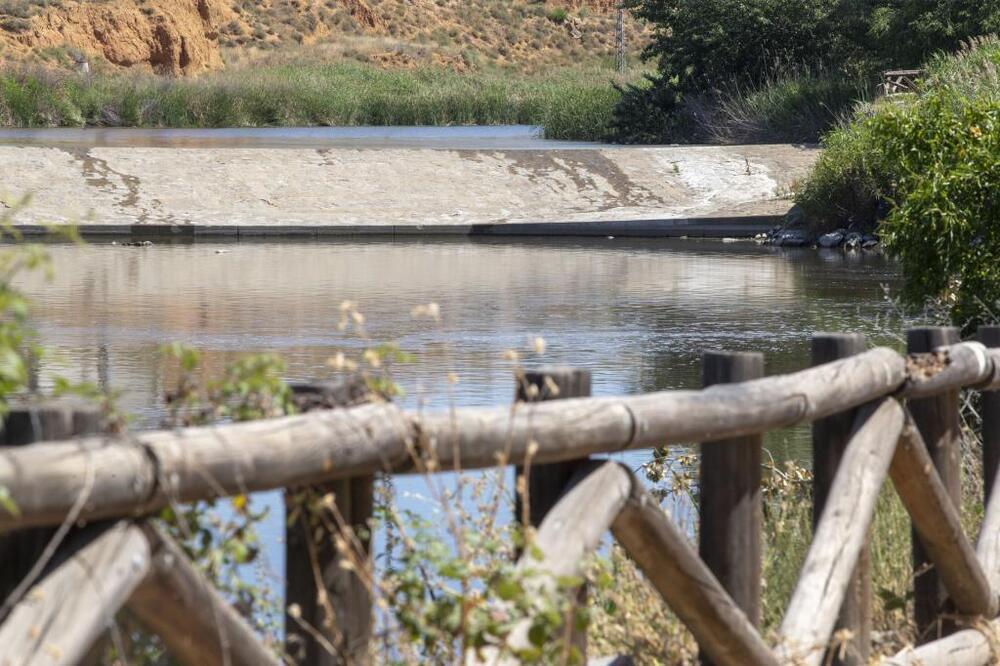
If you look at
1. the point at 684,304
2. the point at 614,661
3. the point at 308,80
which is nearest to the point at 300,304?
the point at 684,304

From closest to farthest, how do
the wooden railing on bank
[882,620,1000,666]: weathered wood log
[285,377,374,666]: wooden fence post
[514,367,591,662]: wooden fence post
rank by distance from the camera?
the wooden railing on bank → [285,377,374,666]: wooden fence post → [514,367,591,662]: wooden fence post → [882,620,1000,666]: weathered wood log

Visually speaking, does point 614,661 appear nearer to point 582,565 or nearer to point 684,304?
point 582,565

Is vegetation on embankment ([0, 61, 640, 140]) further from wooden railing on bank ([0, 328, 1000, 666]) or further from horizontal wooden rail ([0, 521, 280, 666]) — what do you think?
horizontal wooden rail ([0, 521, 280, 666])

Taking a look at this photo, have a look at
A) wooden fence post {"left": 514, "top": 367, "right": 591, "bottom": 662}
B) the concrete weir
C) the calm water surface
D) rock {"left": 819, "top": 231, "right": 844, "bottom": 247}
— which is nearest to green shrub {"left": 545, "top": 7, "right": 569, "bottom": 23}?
the concrete weir

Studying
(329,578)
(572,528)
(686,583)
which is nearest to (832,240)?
(686,583)

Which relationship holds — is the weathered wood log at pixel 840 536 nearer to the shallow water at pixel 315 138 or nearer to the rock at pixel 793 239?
the rock at pixel 793 239

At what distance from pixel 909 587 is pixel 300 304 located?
→ 10.9 meters

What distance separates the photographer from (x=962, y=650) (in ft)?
16.5

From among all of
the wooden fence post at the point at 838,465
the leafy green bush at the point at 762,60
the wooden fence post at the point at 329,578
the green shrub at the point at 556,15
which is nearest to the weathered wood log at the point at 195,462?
the wooden fence post at the point at 329,578

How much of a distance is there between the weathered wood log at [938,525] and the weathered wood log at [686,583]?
0.91 meters

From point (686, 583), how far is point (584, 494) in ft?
1.70

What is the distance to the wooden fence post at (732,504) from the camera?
4.11 metres

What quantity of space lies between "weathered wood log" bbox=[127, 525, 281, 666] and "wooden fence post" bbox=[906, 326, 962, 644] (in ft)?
8.94

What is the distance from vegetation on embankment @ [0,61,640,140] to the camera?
4478 cm
